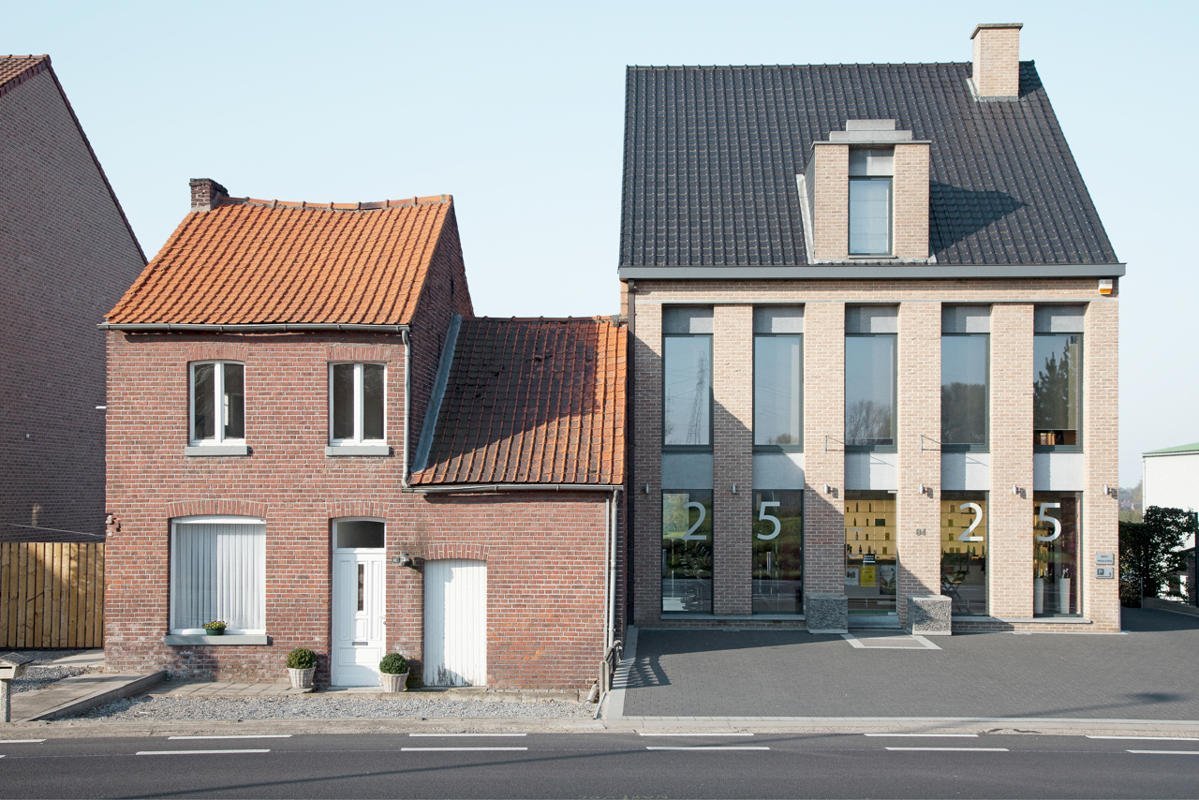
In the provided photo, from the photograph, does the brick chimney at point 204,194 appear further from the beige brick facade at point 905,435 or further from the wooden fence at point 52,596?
the beige brick facade at point 905,435

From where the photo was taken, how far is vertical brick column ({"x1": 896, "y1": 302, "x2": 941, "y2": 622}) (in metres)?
21.2

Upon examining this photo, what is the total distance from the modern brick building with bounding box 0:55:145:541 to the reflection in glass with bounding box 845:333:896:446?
16.0m

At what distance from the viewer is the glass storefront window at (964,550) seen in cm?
2133

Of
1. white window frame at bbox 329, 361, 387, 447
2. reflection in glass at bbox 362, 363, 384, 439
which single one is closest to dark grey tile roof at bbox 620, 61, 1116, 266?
reflection in glass at bbox 362, 363, 384, 439

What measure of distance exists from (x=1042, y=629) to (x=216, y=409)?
15935mm

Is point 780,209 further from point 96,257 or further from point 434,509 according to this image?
point 96,257

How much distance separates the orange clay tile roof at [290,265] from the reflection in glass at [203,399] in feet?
3.02

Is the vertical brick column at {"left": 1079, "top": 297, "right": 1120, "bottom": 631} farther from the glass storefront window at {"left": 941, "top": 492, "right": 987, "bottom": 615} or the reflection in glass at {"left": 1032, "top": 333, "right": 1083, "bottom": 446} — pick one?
the glass storefront window at {"left": 941, "top": 492, "right": 987, "bottom": 615}

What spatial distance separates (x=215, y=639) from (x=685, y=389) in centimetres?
983

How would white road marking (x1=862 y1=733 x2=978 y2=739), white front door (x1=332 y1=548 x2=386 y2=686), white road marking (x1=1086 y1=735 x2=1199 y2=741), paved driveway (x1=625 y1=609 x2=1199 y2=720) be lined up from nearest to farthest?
white road marking (x1=862 y1=733 x2=978 y2=739), white road marking (x1=1086 y1=735 x2=1199 y2=741), paved driveway (x1=625 y1=609 x2=1199 y2=720), white front door (x1=332 y1=548 x2=386 y2=686)

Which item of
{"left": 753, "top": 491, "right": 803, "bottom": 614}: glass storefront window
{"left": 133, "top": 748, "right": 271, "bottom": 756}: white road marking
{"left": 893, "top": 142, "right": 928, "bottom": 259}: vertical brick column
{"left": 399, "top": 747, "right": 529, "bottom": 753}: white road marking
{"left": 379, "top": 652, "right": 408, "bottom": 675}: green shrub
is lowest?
{"left": 133, "top": 748, "right": 271, "bottom": 756}: white road marking

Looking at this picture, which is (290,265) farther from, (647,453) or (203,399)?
(647,453)

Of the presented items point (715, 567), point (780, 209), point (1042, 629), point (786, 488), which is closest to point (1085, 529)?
point (1042, 629)

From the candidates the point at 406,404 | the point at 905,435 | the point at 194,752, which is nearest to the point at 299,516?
the point at 406,404
